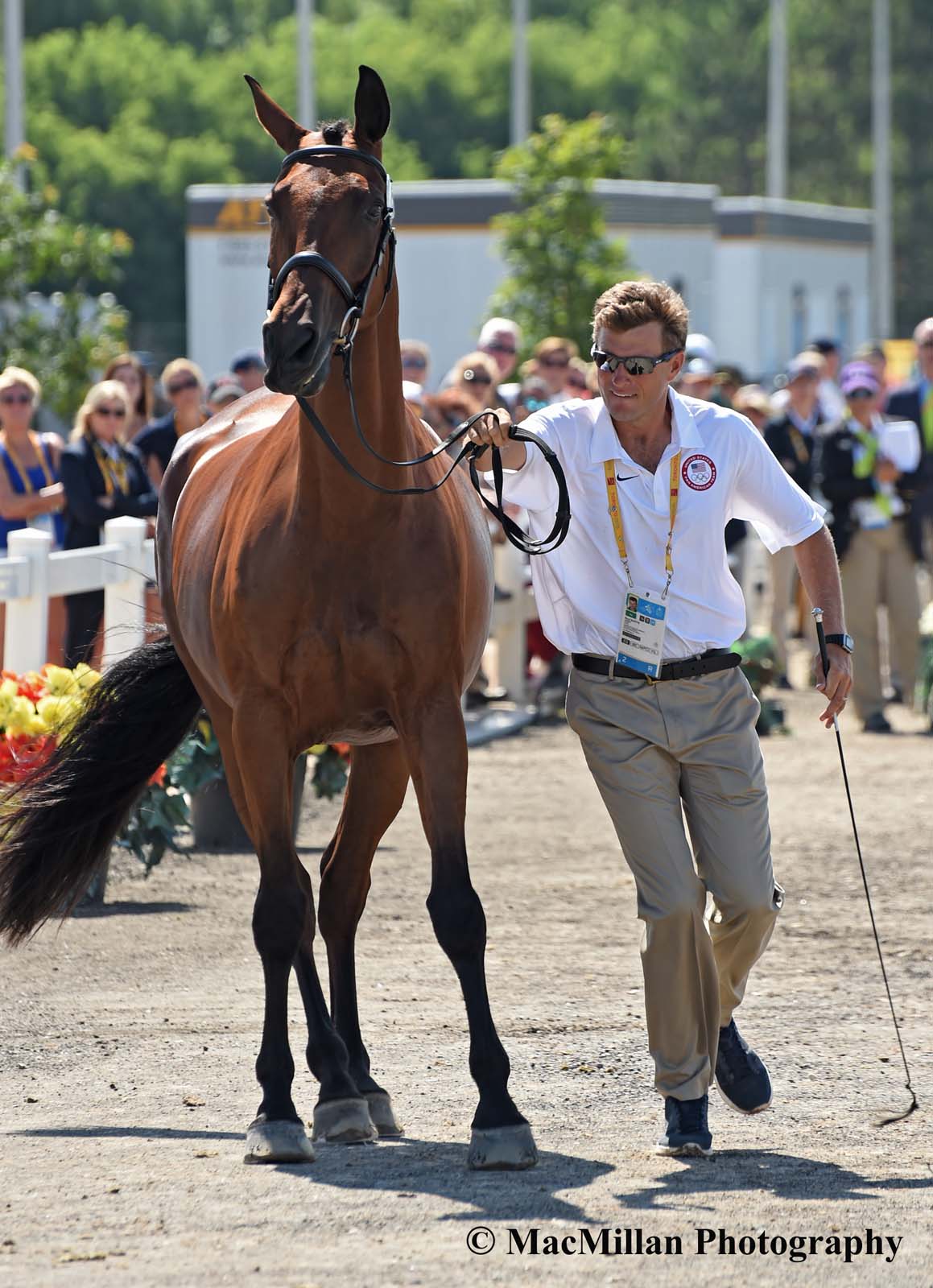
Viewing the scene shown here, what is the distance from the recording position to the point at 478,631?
18.9 ft

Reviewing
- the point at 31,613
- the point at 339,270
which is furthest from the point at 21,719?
the point at 339,270

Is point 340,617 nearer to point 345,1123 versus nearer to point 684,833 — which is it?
point 684,833

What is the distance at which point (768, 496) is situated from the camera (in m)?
5.46

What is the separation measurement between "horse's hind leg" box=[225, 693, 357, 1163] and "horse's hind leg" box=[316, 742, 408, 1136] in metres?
0.36

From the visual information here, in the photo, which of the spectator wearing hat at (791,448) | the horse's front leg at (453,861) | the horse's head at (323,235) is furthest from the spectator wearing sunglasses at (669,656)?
the spectator wearing hat at (791,448)

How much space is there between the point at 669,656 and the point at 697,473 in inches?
17.4

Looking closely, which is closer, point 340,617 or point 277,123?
point 340,617

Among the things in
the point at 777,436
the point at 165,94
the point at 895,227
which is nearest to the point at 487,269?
the point at 777,436

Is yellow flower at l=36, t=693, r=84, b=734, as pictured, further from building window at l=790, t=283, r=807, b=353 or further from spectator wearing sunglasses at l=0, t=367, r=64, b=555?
building window at l=790, t=283, r=807, b=353

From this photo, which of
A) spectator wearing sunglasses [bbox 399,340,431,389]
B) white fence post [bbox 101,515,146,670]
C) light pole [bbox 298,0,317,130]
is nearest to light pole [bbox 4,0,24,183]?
light pole [bbox 298,0,317,130]

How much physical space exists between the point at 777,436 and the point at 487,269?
9.72 meters

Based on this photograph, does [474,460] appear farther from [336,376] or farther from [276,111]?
[276,111]

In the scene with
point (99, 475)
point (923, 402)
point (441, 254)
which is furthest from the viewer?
point (441, 254)

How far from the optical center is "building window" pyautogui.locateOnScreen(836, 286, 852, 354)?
34.0m
